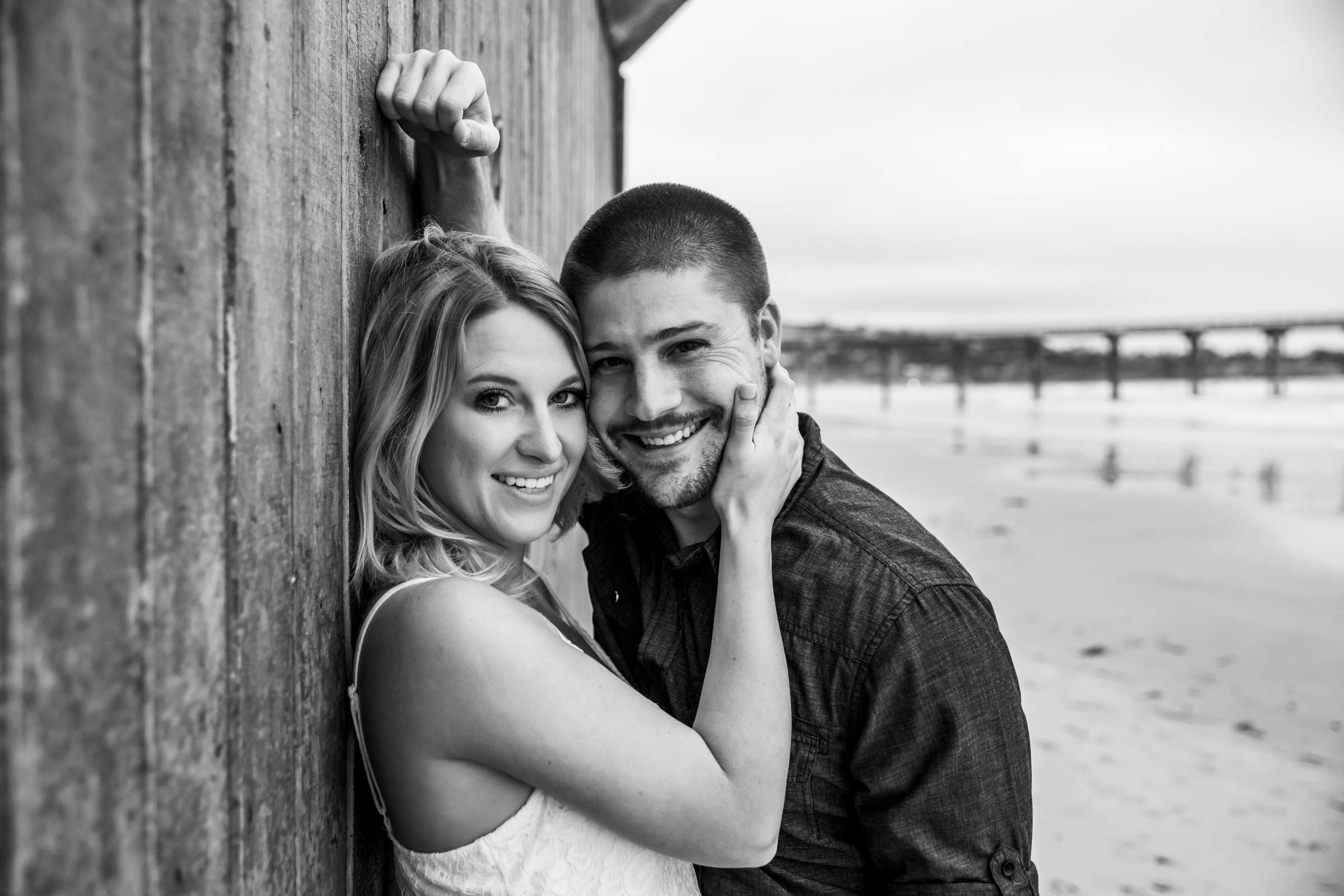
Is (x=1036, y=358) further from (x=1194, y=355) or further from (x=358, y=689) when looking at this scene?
(x=358, y=689)

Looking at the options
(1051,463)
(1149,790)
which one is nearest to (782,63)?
(1051,463)

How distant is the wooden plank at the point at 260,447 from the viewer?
0.89m

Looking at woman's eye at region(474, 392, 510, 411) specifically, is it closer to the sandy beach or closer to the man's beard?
the man's beard

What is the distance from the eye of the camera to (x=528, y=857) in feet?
4.50

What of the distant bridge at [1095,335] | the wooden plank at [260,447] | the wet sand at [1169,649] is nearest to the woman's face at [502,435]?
the wooden plank at [260,447]

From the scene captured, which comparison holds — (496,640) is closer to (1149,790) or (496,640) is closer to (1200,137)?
(1149,790)

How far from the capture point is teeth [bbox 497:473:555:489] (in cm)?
171

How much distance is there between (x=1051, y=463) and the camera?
12688 millimetres

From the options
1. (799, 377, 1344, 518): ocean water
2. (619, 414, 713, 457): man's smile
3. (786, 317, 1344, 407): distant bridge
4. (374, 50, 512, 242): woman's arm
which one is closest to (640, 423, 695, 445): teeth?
(619, 414, 713, 457): man's smile

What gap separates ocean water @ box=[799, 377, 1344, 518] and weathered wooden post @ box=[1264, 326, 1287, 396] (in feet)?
1.35

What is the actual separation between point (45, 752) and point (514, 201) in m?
2.44

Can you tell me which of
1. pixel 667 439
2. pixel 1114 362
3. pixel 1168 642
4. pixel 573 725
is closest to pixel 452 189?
pixel 667 439

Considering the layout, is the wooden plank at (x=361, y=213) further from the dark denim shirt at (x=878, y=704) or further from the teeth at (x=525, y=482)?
the dark denim shirt at (x=878, y=704)

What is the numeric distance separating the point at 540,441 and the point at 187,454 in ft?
2.98
